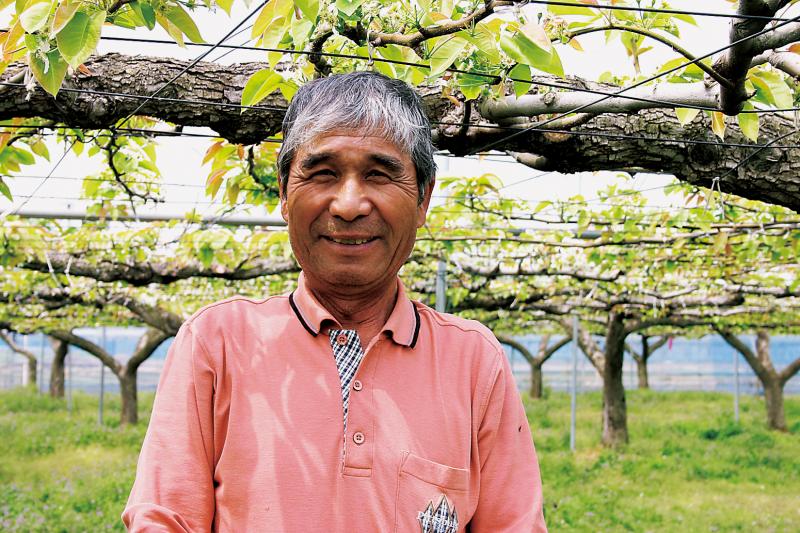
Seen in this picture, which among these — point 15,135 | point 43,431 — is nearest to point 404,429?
point 15,135

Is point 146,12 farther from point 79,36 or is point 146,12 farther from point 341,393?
point 341,393

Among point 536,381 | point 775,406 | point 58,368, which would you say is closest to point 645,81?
point 775,406

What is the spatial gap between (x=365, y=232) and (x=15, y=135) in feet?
5.57

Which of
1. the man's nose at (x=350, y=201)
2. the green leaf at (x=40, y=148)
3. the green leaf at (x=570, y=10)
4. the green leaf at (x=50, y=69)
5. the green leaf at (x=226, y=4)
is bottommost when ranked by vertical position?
the man's nose at (x=350, y=201)

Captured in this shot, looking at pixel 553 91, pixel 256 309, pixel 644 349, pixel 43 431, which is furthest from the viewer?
pixel 644 349

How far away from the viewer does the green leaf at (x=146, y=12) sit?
1558 mm

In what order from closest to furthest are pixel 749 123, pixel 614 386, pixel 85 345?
pixel 749 123
pixel 614 386
pixel 85 345

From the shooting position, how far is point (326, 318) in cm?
137

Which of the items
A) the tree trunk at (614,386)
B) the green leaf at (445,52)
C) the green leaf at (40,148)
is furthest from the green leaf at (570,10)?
the tree trunk at (614,386)

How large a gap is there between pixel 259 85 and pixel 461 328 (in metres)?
0.74

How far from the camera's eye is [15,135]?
2547mm

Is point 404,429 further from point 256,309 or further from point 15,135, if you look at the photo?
point 15,135

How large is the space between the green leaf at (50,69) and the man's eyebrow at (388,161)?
650mm

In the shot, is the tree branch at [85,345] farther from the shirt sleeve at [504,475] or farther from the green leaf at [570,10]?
the shirt sleeve at [504,475]
